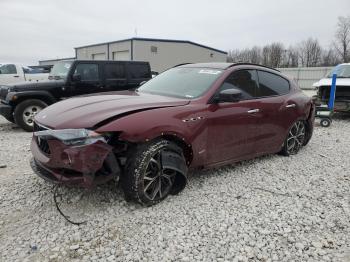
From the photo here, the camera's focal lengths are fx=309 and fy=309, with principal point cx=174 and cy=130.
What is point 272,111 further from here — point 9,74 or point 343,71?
point 9,74

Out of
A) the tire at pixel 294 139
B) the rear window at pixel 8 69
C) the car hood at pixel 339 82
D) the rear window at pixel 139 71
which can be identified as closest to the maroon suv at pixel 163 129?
the tire at pixel 294 139

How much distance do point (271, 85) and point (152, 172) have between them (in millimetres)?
2744

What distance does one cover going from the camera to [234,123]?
4172 millimetres

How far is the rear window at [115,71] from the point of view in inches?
343

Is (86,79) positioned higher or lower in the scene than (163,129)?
higher

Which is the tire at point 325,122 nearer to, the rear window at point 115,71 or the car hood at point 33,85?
the rear window at point 115,71

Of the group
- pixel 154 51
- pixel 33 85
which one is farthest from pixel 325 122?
pixel 154 51

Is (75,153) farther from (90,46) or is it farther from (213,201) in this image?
(90,46)

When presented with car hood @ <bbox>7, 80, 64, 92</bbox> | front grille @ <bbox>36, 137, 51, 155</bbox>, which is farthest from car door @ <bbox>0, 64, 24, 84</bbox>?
front grille @ <bbox>36, 137, 51, 155</bbox>

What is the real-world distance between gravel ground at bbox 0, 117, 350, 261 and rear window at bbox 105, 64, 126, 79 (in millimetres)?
A: 4670

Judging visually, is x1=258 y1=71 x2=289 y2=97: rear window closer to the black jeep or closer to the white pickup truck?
the black jeep

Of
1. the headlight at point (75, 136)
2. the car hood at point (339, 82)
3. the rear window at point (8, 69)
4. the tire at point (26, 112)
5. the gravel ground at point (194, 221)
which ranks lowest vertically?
the gravel ground at point (194, 221)

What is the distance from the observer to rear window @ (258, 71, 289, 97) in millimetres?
4840

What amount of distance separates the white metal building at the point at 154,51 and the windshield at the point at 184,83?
24568 mm
